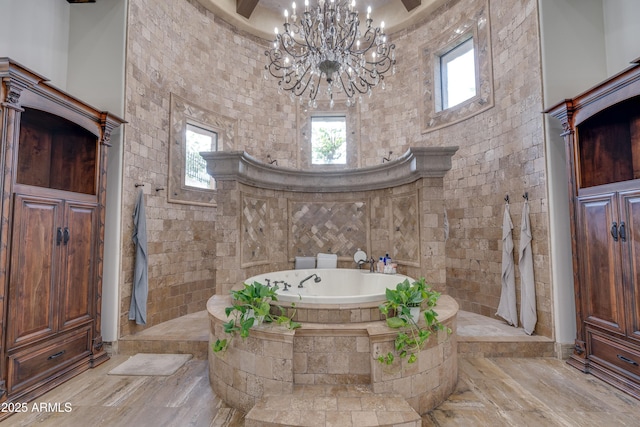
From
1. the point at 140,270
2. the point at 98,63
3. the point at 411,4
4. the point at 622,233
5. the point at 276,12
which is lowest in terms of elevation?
the point at 140,270

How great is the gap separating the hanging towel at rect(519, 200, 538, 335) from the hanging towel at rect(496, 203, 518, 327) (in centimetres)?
11

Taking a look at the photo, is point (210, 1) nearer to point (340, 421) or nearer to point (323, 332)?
point (323, 332)

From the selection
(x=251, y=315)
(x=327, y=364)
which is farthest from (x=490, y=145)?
(x=251, y=315)

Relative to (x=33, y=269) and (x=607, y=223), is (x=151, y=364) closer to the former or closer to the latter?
(x=33, y=269)

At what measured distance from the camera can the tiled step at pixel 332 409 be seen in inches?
68.9

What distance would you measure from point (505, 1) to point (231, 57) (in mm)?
3757

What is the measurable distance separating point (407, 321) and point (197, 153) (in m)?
3.62

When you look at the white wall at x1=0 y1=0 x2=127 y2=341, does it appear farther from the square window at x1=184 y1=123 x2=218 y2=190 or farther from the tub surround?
the tub surround

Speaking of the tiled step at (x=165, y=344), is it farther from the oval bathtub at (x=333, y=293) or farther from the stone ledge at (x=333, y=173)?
the stone ledge at (x=333, y=173)

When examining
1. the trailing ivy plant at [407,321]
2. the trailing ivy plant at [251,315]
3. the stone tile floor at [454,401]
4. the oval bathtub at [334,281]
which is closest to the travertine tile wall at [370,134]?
the oval bathtub at [334,281]

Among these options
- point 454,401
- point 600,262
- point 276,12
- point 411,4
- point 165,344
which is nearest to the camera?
point 454,401

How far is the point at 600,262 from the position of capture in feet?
8.35

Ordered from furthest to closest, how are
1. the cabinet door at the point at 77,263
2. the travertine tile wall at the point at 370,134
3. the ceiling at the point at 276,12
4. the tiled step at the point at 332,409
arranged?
the ceiling at the point at 276,12, the travertine tile wall at the point at 370,134, the cabinet door at the point at 77,263, the tiled step at the point at 332,409

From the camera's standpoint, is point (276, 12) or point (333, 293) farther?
point (276, 12)
